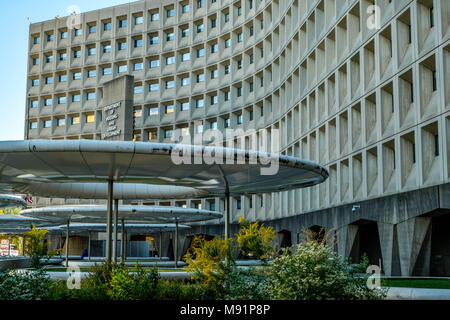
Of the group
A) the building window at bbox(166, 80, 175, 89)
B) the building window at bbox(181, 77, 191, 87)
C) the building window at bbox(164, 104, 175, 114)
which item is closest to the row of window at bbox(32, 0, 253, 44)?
the building window at bbox(181, 77, 191, 87)

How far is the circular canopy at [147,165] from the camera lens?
17500 millimetres

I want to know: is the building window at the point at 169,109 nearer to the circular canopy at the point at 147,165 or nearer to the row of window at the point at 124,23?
the row of window at the point at 124,23

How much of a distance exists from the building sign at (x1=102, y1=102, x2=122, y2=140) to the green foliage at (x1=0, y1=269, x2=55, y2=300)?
24.3m

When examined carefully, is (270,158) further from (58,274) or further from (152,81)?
(152,81)

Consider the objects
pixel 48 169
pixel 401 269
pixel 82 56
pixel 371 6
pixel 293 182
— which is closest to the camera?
pixel 48 169

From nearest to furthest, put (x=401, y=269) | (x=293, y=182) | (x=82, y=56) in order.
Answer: (x=293, y=182) < (x=401, y=269) < (x=82, y=56)

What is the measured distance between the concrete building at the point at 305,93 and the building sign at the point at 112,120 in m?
9.30

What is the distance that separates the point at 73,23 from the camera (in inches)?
3078

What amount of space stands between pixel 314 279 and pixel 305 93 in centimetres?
3105

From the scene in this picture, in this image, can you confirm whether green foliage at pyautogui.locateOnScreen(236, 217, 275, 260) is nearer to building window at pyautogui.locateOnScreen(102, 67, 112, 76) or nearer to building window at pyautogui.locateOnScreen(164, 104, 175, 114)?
building window at pyautogui.locateOnScreen(164, 104, 175, 114)

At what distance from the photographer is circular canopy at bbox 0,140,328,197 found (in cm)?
1750

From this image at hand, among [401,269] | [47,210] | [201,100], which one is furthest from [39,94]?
[401,269]

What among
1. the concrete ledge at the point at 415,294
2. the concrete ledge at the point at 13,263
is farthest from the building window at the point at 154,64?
the concrete ledge at the point at 415,294

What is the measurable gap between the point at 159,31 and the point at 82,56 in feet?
40.0
